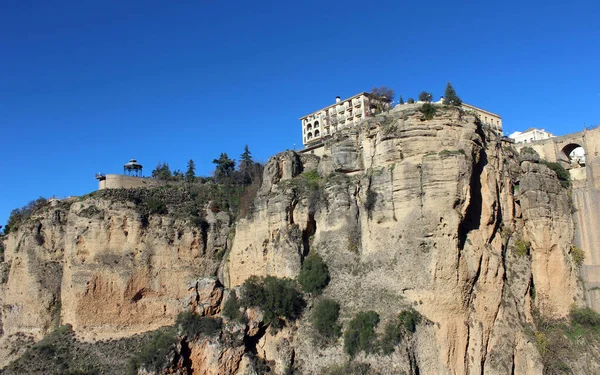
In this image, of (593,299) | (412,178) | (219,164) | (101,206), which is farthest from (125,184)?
(593,299)

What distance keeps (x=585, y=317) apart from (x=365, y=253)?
12.8m

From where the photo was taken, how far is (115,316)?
33906mm

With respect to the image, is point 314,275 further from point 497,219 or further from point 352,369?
point 497,219

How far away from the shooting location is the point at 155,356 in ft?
94.7

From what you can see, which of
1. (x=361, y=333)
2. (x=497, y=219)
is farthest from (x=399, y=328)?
(x=497, y=219)

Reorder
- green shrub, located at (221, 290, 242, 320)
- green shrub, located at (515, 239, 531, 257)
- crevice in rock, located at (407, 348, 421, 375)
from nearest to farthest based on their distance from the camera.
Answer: crevice in rock, located at (407, 348, 421, 375), green shrub, located at (221, 290, 242, 320), green shrub, located at (515, 239, 531, 257)

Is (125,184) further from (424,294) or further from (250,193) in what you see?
(424,294)

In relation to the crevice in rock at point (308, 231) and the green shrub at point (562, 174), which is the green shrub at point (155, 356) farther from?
the green shrub at point (562, 174)

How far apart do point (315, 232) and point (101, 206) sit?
14027 mm

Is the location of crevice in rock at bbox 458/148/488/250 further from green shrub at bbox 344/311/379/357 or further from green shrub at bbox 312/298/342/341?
green shrub at bbox 312/298/342/341

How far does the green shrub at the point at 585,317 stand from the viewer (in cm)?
3064

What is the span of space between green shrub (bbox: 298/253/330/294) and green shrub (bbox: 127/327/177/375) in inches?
296

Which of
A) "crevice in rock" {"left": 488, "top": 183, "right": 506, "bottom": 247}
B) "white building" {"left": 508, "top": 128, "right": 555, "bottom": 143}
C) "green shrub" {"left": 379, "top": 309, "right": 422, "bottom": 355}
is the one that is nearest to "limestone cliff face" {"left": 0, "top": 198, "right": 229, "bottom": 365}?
"green shrub" {"left": 379, "top": 309, "right": 422, "bottom": 355}

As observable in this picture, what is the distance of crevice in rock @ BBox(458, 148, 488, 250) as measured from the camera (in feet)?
89.4
